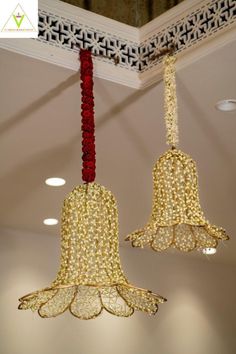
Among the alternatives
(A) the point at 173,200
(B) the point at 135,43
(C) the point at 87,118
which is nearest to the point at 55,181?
(B) the point at 135,43

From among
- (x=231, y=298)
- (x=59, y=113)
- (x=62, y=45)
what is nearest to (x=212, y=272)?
(x=231, y=298)

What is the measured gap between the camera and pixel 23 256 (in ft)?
16.4

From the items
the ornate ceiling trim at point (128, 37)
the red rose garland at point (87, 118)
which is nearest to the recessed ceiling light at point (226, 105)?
the ornate ceiling trim at point (128, 37)

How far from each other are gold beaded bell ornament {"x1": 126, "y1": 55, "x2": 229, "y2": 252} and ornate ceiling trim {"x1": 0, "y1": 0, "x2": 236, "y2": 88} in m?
0.35

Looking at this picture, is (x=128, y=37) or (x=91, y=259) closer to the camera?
(x=91, y=259)

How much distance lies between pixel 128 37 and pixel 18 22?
1.01m

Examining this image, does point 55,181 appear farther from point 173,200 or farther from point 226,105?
point 173,200

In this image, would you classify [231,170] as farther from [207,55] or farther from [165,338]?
[165,338]

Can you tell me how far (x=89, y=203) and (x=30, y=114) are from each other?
3.62ft

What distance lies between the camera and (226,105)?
3068mm

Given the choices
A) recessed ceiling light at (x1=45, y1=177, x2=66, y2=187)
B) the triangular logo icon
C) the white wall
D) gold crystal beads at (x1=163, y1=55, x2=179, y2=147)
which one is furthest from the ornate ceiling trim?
the white wall

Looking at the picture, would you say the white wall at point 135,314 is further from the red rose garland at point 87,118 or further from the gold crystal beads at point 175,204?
the gold crystal beads at point 175,204

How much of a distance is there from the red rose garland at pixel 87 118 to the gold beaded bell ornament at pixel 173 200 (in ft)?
0.85

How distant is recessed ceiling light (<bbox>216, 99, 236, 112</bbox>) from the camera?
9.98 ft
